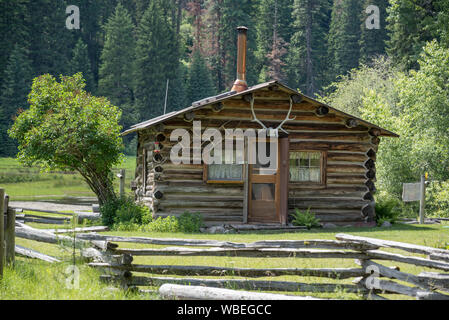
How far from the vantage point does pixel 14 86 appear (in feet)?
193

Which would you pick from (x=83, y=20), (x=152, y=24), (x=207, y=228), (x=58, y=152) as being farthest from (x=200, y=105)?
(x=83, y=20)

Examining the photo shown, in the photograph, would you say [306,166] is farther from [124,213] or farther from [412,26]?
[412,26]

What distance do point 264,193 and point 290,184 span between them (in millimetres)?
936

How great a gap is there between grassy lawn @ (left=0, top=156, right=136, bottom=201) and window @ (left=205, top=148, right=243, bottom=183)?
17763mm

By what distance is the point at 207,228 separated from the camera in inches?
675

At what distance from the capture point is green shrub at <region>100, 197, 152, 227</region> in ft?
56.7

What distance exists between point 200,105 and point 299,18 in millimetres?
57601

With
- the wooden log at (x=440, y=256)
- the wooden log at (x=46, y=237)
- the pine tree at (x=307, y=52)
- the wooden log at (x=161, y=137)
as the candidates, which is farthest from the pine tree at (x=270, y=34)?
the wooden log at (x=440, y=256)

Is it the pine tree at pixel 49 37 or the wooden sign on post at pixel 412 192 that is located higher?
the pine tree at pixel 49 37

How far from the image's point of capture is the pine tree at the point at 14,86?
5767 cm

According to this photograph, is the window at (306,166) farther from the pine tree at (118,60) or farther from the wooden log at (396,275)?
the pine tree at (118,60)

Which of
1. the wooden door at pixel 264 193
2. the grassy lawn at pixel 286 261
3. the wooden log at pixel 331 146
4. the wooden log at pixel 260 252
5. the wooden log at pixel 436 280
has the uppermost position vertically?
the wooden log at pixel 331 146

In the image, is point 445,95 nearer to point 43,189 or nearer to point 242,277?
point 242,277

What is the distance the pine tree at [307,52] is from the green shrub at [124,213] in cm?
5220
